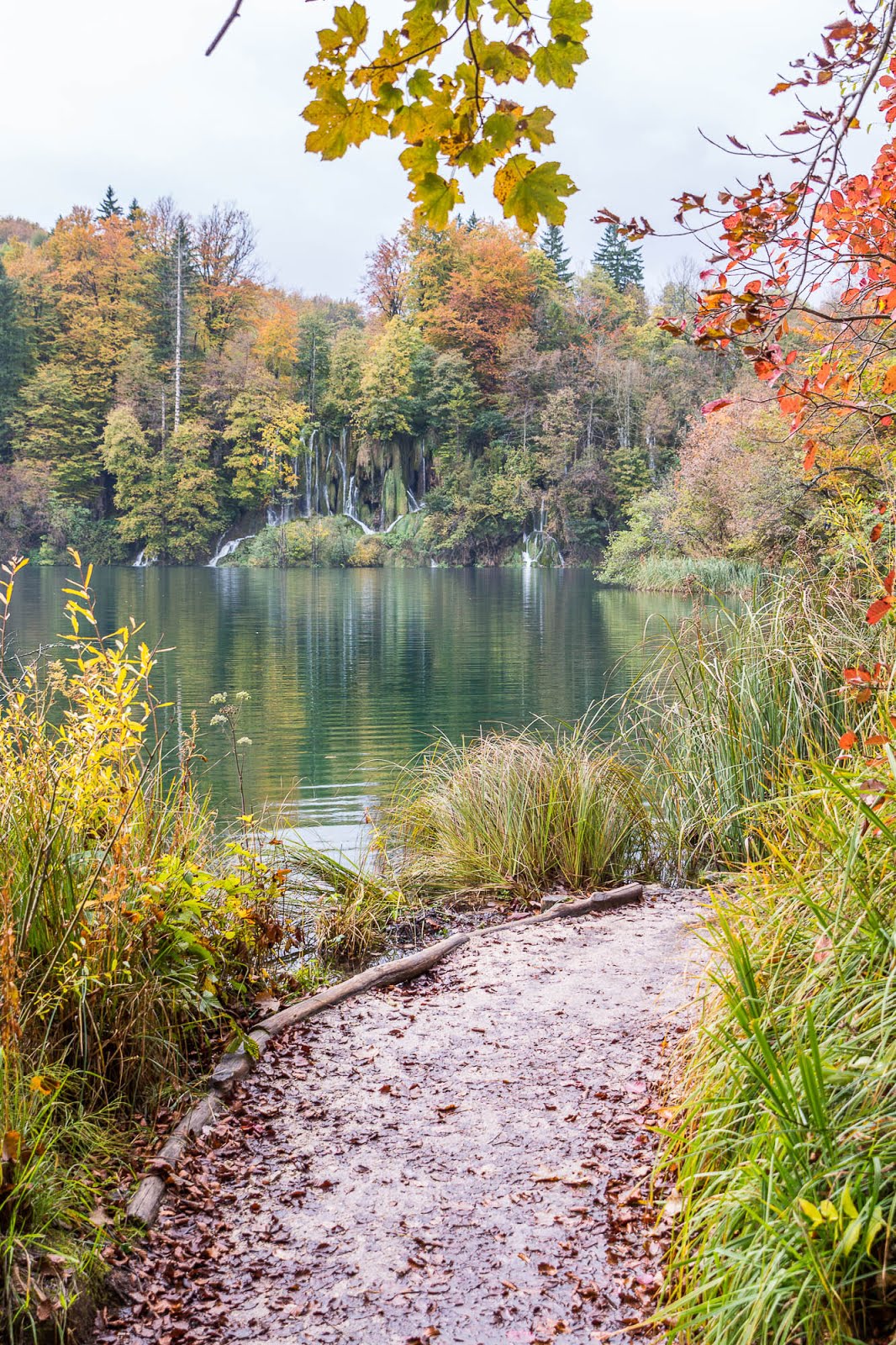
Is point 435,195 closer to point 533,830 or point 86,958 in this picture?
point 86,958

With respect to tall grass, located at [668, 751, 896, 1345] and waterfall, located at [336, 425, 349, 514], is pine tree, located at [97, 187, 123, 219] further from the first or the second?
tall grass, located at [668, 751, 896, 1345]

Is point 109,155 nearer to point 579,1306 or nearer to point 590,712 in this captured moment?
point 590,712

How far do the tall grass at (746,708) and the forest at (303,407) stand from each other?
1609 inches

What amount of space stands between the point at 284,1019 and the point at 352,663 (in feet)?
46.2

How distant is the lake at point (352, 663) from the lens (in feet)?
34.8

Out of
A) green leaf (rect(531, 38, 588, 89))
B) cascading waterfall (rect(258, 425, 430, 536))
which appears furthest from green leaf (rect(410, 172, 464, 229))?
cascading waterfall (rect(258, 425, 430, 536))

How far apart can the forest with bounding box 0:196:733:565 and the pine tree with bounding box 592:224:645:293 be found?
532 inches

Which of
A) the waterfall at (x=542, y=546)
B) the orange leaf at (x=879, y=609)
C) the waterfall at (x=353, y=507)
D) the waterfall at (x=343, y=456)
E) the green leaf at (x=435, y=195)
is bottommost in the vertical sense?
the orange leaf at (x=879, y=609)

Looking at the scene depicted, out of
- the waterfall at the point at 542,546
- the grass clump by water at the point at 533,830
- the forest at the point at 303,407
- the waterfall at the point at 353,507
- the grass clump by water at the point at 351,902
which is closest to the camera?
the grass clump by water at the point at 351,902

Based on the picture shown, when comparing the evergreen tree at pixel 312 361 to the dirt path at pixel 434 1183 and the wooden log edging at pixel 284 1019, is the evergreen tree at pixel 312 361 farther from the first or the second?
the dirt path at pixel 434 1183

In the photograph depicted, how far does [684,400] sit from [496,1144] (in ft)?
150

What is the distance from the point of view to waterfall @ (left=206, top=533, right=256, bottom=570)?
157 ft

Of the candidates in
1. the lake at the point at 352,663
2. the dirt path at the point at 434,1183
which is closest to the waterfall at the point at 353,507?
the lake at the point at 352,663

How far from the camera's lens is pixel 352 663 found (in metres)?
17.8
